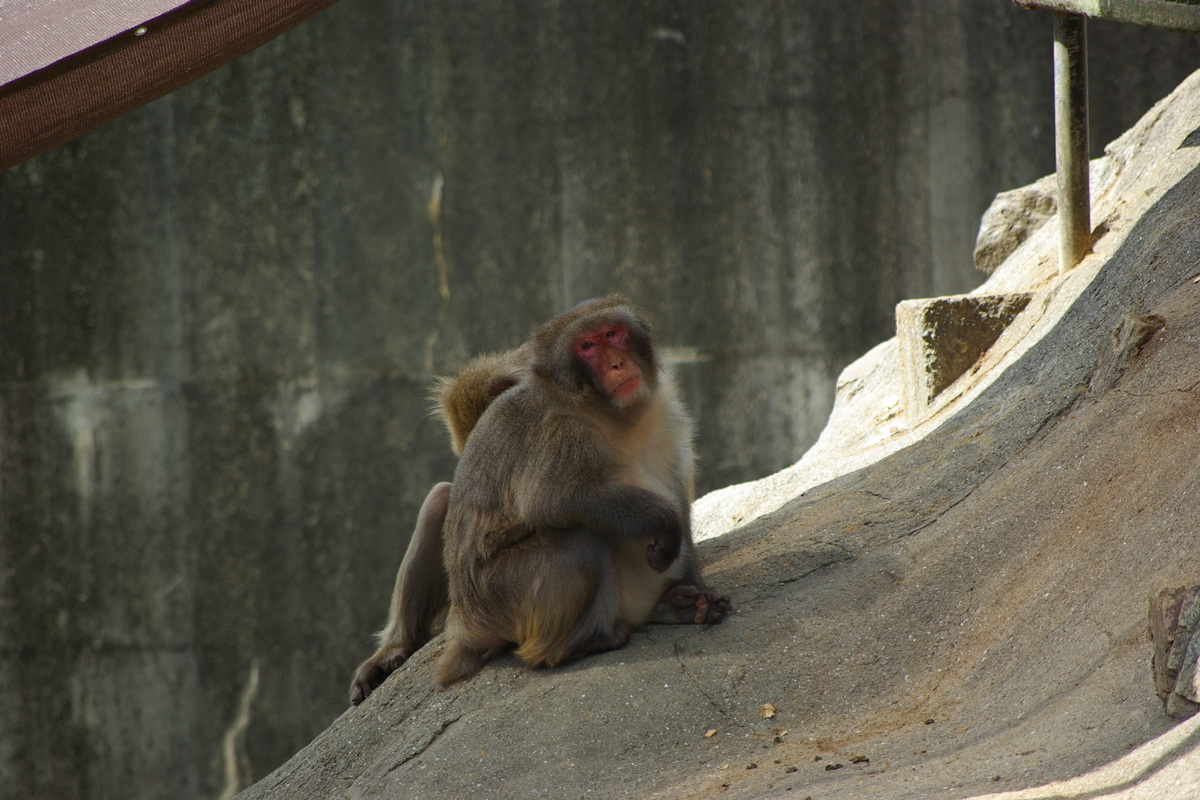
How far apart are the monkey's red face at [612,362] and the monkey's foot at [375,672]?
→ 1.61 metres

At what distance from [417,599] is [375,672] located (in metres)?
A: 0.34

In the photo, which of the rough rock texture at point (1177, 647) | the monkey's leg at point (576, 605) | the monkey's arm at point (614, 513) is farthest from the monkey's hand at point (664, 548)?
the rough rock texture at point (1177, 647)

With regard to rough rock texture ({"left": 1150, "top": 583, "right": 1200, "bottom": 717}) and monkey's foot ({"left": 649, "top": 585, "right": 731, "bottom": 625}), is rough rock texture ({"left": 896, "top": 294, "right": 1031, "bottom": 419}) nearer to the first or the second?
monkey's foot ({"left": 649, "top": 585, "right": 731, "bottom": 625})

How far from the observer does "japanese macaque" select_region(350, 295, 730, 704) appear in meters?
3.87

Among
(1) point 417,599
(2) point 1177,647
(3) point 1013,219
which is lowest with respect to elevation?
(1) point 417,599

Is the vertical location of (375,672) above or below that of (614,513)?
below

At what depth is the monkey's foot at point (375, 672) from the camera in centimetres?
473

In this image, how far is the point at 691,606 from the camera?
13.4 feet

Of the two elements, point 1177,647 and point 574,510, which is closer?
point 1177,647

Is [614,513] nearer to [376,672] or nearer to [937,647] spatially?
[937,647]

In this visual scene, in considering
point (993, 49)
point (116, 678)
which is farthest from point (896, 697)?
point (116, 678)

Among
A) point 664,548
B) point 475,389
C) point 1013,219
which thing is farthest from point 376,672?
point 1013,219

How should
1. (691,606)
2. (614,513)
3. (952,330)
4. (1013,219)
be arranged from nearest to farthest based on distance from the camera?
(614,513)
(691,606)
(952,330)
(1013,219)

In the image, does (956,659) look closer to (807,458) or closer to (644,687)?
(644,687)
